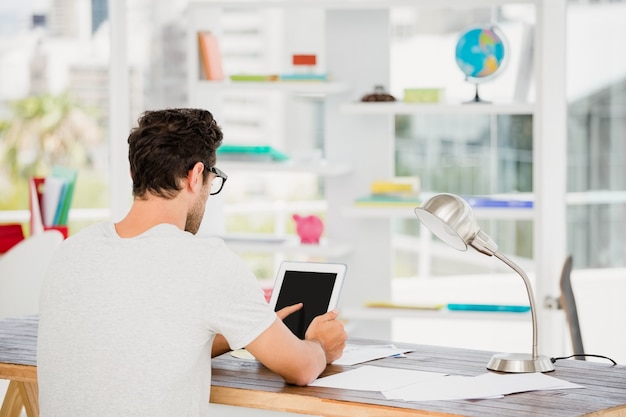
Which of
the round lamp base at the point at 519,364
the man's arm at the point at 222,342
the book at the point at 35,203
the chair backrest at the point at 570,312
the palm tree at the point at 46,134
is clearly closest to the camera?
the round lamp base at the point at 519,364

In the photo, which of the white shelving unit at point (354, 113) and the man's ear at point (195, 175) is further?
the white shelving unit at point (354, 113)

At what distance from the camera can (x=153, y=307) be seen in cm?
211

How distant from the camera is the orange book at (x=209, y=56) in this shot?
4.53 meters

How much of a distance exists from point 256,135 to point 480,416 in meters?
5.20

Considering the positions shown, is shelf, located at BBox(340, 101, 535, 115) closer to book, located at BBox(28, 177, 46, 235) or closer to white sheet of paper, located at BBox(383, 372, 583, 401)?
book, located at BBox(28, 177, 46, 235)

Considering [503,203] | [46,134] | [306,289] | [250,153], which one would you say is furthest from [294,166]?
[46,134]

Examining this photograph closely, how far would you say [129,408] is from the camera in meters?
2.12

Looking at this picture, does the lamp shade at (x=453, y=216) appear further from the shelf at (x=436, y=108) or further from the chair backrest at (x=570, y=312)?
the shelf at (x=436, y=108)

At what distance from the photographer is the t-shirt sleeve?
2.09 metres

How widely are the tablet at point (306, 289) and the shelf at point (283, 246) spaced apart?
167 cm

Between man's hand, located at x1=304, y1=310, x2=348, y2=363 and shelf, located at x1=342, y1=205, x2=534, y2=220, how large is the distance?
5.86 feet

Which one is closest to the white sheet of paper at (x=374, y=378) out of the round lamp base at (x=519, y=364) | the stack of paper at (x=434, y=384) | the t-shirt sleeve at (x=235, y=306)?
the stack of paper at (x=434, y=384)

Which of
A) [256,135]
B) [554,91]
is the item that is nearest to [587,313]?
[554,91]

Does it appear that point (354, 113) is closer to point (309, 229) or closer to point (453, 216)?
point (309, 229)
